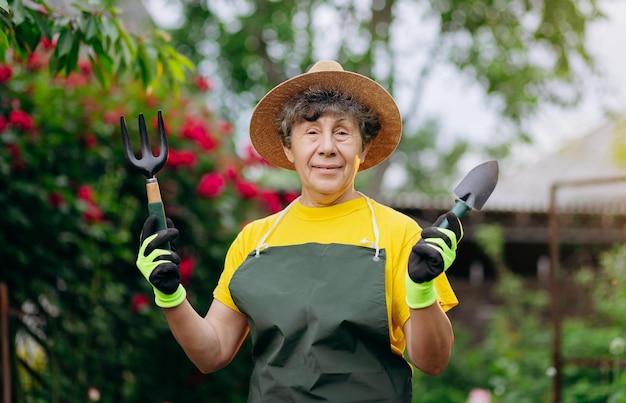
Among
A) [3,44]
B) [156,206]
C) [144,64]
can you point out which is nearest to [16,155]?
[144,64]

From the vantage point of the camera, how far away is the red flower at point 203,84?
626cm

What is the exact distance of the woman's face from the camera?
2.41 metres

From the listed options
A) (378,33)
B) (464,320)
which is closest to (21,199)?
(464,320)

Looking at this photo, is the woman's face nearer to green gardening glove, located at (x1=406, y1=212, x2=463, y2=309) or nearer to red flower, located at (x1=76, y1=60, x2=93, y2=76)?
green gardening glove, located at (x1=406, y1=212, x2=463, y2=309)

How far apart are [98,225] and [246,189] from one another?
1.42 m

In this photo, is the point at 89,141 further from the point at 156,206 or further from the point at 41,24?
the point at 156,206

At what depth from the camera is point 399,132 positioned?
104 inches

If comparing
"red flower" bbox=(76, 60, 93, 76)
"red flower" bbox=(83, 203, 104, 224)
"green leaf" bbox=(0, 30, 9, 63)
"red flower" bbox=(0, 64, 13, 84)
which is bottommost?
"red flower" bbox=(83, 203, 104, 224)

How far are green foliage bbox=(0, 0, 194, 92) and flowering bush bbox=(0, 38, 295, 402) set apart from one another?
3.67ft

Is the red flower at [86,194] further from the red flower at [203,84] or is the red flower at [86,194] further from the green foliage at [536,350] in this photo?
the green foliage at [536,350]

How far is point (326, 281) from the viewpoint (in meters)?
2.32

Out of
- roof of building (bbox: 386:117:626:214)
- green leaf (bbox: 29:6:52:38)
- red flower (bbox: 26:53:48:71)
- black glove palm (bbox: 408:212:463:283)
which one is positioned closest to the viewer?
black glove palm (bbox: 408:212:463:283)

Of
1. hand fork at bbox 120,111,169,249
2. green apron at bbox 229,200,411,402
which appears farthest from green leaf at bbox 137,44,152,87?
green apron at bbox 229,200,411,402

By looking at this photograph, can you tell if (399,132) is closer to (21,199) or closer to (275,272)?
(275,272)
